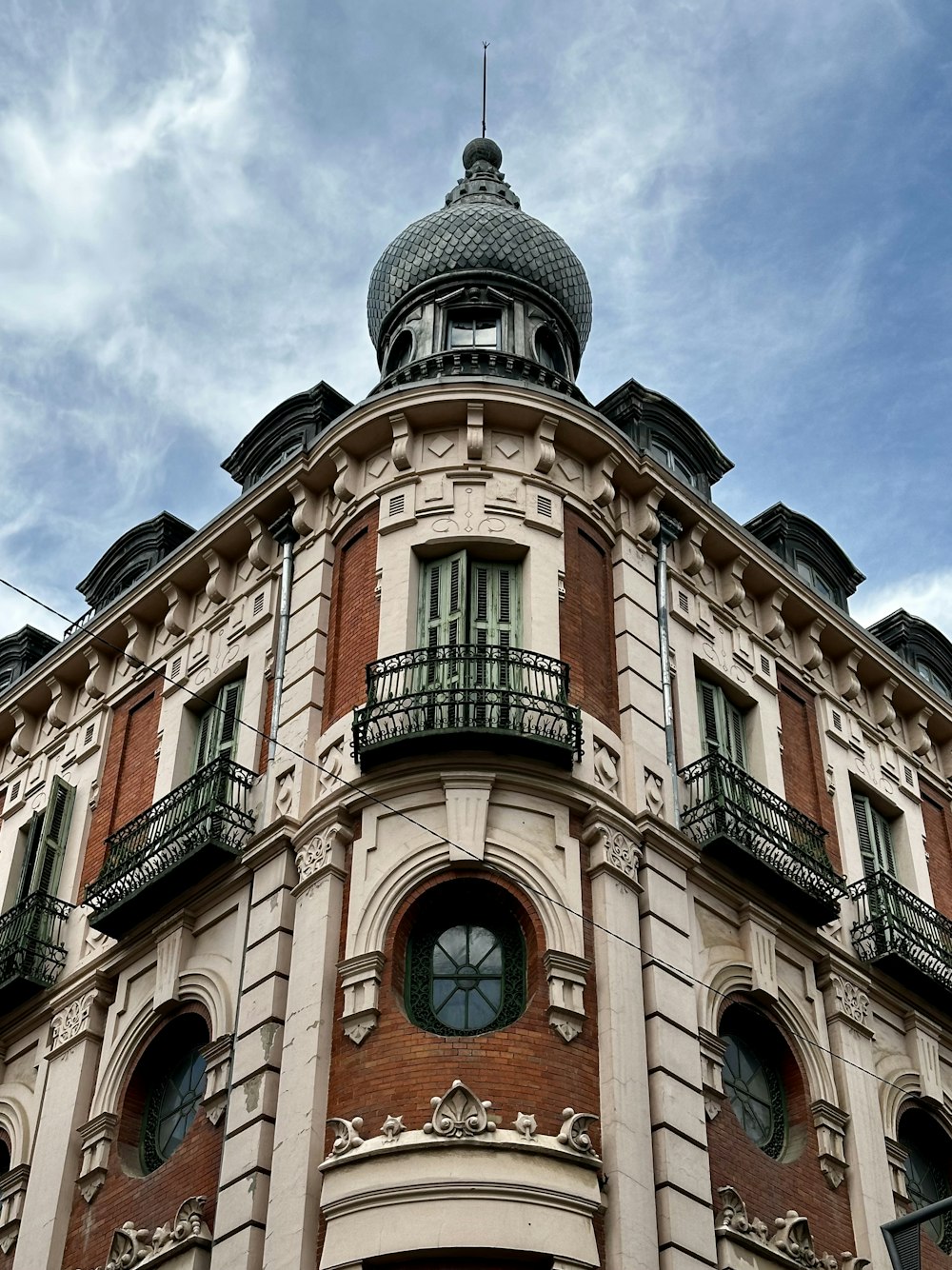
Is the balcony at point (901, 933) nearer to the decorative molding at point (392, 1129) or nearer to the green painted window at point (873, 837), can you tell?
the green painted window at point (873, 837)

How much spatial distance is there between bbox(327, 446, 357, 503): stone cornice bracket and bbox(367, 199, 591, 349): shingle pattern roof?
626 centimetres

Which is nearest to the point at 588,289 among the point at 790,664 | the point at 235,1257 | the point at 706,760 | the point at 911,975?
the point at 790,664

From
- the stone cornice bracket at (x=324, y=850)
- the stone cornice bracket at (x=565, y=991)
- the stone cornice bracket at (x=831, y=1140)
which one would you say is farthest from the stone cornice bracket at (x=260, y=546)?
the stone cornice bracket at (x=831, y=1140)

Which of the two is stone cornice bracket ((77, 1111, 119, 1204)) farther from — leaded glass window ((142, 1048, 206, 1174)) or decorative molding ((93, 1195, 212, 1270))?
decorative molding ((93, 1195, 212, 1270))

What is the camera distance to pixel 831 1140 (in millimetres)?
23484

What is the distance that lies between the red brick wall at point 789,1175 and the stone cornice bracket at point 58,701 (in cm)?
1390

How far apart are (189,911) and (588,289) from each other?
15.2 meters

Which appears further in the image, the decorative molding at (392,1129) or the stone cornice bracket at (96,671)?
the stone cornice bracket at (96,671)

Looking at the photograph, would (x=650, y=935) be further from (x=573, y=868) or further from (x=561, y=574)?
(x=561, y=574)

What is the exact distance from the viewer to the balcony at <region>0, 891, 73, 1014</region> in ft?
86.2

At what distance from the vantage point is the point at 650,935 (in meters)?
22.8

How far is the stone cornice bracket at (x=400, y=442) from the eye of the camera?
2705cm

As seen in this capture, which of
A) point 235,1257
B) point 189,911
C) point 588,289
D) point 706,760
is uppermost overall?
point 588,289

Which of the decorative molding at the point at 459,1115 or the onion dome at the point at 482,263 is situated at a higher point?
the onion dome at the point at 482,263
